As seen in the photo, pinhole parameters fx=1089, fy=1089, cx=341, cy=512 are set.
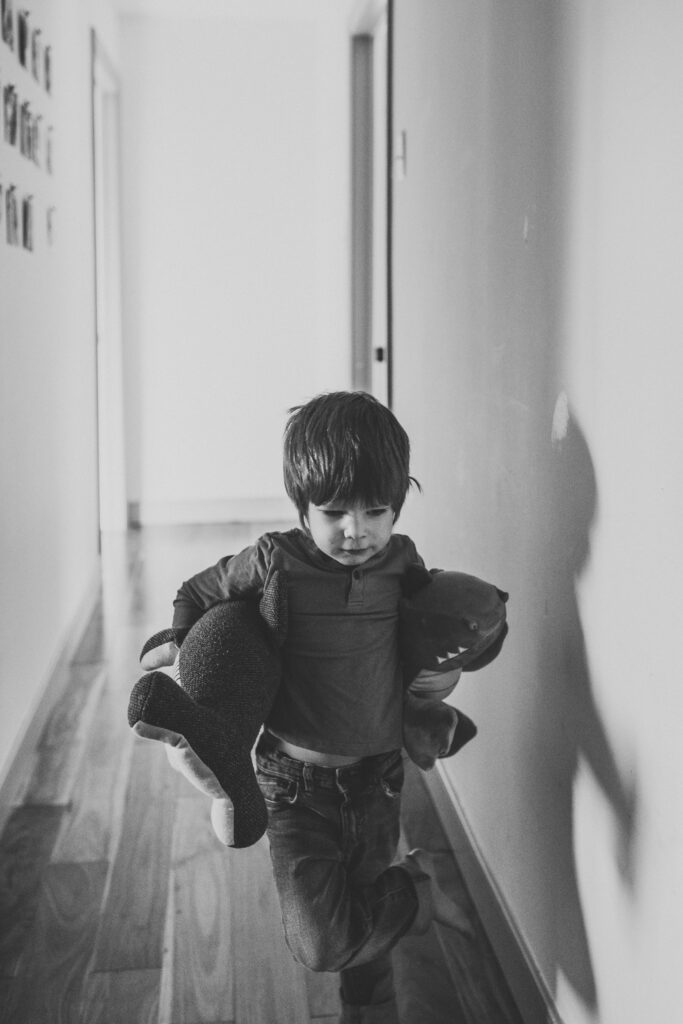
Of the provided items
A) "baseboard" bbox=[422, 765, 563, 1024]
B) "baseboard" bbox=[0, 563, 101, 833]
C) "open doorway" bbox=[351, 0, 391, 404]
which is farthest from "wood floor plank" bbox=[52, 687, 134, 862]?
"open doorway" bbox=[351, 0, 391, 404]

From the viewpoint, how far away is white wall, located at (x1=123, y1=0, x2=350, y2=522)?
210 inches

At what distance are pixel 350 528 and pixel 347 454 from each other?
3.5 inches

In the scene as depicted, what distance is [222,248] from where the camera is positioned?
18.0 ft

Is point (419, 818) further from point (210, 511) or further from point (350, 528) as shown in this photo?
point (210, 511)

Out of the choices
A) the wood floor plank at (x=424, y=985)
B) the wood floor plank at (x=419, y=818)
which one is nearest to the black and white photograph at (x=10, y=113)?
the wood floor plank at (x=419, y=818)

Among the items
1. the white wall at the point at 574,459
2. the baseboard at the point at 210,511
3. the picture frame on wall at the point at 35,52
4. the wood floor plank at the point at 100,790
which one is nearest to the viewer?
the white wall at the point at 574,459

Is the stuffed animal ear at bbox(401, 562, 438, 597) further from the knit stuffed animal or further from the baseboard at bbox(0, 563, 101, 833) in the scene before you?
the baseboard at bbox(0, 563, 101, 833)

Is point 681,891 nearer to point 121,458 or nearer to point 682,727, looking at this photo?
point 682,727

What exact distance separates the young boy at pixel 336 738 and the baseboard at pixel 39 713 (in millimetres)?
986

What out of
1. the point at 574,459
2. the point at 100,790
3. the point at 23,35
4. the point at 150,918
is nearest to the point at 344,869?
the point at 150,918

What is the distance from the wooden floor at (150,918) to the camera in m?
1.61

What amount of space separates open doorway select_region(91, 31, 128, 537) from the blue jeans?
388 centimetres

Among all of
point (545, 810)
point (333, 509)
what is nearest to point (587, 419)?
point (333, 509)

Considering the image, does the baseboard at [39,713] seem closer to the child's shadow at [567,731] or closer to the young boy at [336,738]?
the young boy at [336,738]
